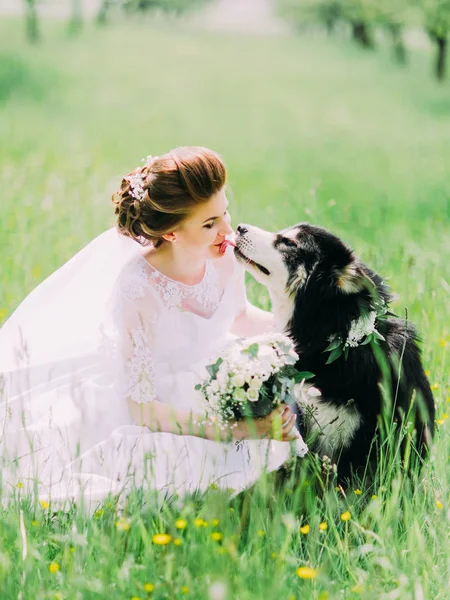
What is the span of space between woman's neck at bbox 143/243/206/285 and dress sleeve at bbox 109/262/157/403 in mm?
144

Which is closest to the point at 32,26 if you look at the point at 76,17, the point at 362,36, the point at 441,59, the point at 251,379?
the point at 76,17

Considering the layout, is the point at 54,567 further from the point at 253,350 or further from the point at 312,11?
the point at 312,11

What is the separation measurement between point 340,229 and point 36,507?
4.49 meters

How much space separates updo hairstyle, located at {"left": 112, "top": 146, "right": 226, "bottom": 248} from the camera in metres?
3.24

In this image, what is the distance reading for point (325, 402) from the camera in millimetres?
3230

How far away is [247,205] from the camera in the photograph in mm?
7875

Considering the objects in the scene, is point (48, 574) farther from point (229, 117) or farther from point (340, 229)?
point (229, 117)

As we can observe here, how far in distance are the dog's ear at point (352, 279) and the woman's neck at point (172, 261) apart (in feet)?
2.49

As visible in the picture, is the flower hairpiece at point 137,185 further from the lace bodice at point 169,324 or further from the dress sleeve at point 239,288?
the dress sleeve at point 239,288

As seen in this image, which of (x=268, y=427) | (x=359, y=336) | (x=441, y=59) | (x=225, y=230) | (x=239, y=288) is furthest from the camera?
(x=441, y=59)

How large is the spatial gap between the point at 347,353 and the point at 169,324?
0.87 m

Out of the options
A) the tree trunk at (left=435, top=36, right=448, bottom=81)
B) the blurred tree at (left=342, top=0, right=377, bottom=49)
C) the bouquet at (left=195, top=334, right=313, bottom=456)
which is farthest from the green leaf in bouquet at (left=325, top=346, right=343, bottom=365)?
the tree trunk at (left=435, top=36, right=448, bottom=81)

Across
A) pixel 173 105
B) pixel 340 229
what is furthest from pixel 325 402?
pixel 173 105

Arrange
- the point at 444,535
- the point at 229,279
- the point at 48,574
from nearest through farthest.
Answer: the point at 48,574
the point at 444,535
the point at 229,279
